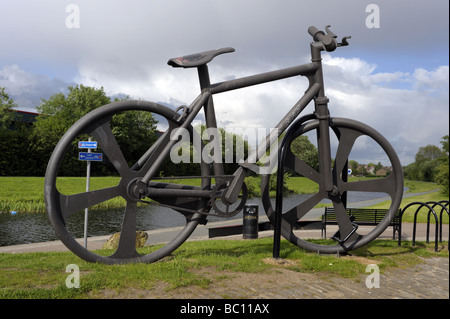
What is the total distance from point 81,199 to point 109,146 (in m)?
0.67

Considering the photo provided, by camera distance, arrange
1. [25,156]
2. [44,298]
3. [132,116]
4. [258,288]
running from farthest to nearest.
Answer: [132,116]
[25,156]
[258,288]
[44,298]

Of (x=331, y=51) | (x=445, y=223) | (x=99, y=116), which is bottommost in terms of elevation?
(x=445, y=223)

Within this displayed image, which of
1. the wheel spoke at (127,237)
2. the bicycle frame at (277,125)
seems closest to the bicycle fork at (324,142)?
the bicycle frame at (277,125)

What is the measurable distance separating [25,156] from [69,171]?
299 cm

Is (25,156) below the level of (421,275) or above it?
above

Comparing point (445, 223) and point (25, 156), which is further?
point (25, 156)

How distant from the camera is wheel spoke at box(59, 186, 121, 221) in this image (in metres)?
4.52

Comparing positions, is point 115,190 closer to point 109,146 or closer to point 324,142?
point 109,146

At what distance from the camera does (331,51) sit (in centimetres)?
568

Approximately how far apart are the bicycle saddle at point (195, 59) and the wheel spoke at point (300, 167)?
1.77m

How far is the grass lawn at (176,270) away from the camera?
402cm
